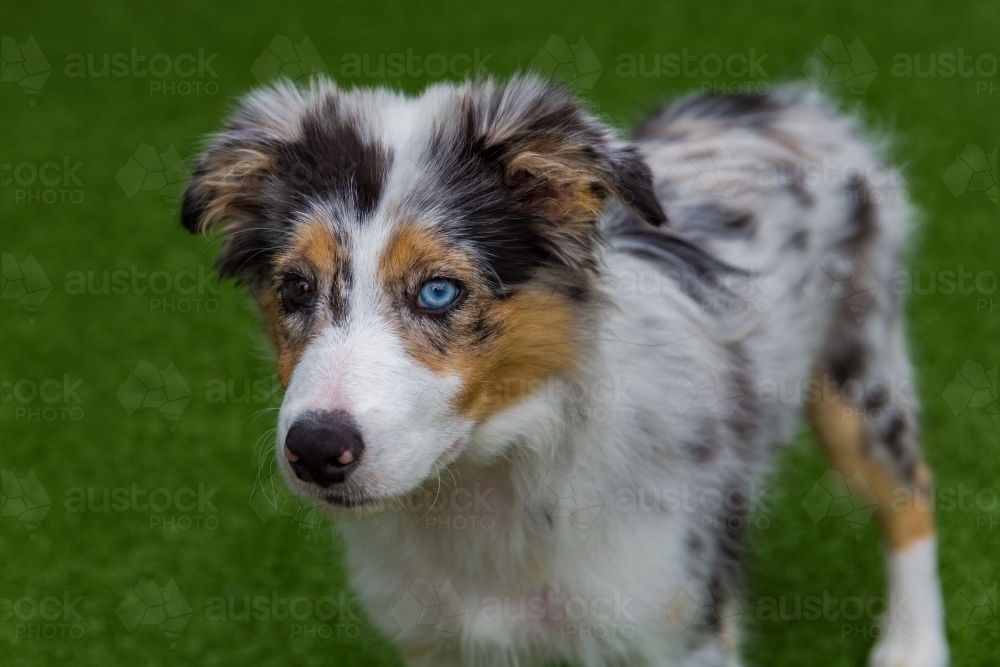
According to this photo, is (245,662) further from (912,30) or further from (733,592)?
(912,30)

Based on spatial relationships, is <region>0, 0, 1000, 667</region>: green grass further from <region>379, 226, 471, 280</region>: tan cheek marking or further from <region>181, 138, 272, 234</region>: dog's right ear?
<region>379, 226, 471, 280</region>: tan cheek marking

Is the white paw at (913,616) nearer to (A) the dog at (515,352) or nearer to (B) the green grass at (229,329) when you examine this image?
(B) the green grass at (229,329)

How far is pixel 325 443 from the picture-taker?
2.49 m

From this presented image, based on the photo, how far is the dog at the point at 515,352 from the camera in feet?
8.93

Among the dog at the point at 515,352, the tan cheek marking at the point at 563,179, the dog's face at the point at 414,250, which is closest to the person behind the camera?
the dog's face at the point at 414,250

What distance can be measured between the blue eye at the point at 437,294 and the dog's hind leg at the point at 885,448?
188 centimetres

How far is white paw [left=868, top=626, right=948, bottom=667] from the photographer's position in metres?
4.09

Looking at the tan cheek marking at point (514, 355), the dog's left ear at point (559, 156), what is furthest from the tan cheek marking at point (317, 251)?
the dog's left ear at point (559, 156)

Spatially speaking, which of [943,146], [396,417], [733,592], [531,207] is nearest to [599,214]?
[531,207]

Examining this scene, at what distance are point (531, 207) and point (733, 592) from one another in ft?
4.45

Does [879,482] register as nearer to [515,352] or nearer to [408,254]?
[515,352]

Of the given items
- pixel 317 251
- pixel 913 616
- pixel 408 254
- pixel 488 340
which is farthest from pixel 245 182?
Answer: pixel 913 616

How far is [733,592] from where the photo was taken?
3.49m

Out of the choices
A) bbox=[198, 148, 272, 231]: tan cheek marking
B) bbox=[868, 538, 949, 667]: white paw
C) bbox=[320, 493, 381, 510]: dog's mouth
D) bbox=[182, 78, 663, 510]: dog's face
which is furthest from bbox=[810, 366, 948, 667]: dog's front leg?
bbox=[198, 148, 272, 231]: tan cheek marking
